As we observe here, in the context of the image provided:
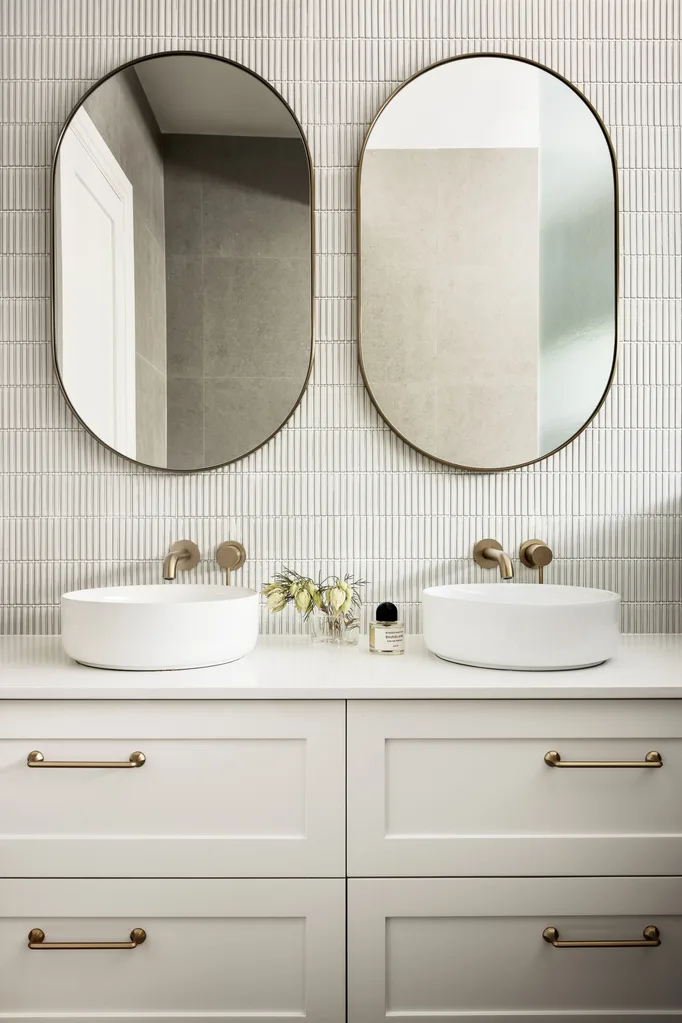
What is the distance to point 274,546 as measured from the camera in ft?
5.39

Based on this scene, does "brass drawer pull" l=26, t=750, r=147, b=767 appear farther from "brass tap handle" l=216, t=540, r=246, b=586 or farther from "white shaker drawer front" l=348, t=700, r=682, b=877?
"brass tap handle" l=216, t=540, r=246, b=586

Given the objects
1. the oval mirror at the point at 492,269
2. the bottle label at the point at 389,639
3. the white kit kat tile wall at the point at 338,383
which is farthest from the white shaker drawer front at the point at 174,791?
the oval mirror at the point at 492,269

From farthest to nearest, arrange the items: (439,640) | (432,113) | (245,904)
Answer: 1. (432,113)
2. (439,640)
3. (245,904)

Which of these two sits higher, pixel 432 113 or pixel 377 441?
pixel 432 113

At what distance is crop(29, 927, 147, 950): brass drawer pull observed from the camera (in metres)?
1.18

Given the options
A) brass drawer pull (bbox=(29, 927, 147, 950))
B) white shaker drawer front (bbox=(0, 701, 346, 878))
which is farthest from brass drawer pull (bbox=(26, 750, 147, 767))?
brass drawer pull (bbox=(29, 927, 147, 950))

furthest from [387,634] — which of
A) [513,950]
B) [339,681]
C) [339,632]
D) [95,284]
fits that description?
[95,284]

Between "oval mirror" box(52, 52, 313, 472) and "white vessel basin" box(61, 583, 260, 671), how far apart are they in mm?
462

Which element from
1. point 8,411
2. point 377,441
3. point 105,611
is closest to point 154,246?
point 8,411

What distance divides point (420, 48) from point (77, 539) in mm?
1344

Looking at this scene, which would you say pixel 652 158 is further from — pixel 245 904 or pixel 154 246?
pixel 245 904

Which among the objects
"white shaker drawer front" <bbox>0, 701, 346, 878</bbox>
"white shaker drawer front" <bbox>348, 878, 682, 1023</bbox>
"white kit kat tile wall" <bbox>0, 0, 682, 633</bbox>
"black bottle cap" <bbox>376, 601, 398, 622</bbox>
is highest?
"white kit kat tile wall" <bbox>0, 0, 682, 633</bbox>

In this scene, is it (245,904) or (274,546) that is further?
(274,546)

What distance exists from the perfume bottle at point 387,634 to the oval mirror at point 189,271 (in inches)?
19.1
